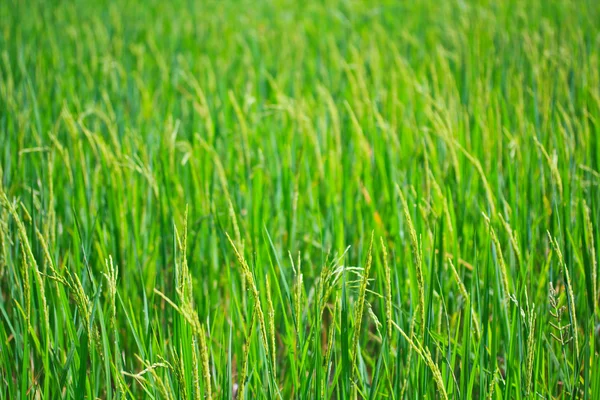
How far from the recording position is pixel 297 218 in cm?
172

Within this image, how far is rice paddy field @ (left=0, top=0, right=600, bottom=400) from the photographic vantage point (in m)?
0.96

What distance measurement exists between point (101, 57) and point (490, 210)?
2.43 m

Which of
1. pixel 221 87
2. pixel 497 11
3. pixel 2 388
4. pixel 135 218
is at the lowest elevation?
pixel 2 388

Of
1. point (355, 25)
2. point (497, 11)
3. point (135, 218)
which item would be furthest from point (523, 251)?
point (497, 11)

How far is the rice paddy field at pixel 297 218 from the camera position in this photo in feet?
3.17

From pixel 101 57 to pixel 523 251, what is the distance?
8.13 feet

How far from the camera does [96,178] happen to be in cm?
162

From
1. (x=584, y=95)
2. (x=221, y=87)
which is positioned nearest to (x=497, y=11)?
(x=584, y=95)

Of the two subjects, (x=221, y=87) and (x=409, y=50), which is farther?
(x=409, y=50)

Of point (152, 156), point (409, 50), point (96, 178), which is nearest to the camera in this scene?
point (96, 178)

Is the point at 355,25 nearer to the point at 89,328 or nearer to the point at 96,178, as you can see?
the point at 96,178

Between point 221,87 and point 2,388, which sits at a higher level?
point 221,87

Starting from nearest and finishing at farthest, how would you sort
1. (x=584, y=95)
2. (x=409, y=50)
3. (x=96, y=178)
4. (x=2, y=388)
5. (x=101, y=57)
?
(x=2, y=388) < (x=96, y=178) < (x=584, y=95) < (x=101, y=57) < (x=409, y=50)

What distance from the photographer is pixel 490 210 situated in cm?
134
